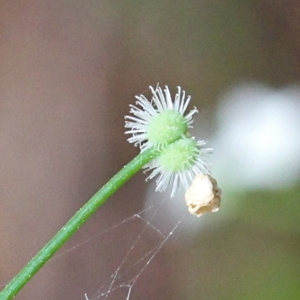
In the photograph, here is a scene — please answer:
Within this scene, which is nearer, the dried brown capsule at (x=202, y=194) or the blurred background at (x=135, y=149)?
the dried brown capsule at (x=202, y=194)

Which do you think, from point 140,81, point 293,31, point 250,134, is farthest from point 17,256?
point 293,31

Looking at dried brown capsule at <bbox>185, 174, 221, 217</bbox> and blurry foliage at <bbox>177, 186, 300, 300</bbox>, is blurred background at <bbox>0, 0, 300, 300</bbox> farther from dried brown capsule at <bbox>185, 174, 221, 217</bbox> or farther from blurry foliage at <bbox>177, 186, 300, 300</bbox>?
dried brown capsule at <bbox>185, 174, 221, 217</bbox>

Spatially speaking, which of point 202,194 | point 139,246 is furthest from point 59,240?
point 139,246

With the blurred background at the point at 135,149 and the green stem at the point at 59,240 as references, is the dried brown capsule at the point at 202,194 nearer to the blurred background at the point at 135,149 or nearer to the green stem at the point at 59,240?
the green stem at the point at 59,240

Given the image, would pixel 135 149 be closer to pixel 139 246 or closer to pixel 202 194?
pixel 139 246

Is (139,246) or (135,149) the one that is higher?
(135,149)

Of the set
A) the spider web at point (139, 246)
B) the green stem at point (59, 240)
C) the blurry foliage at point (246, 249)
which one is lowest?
the blurry foliage at point (246, 249)

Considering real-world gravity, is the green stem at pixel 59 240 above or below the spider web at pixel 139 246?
above

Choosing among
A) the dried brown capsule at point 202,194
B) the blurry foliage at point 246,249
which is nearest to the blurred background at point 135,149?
the blurry foliage at point 246,249

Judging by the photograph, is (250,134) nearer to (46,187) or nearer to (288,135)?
(288,135)
